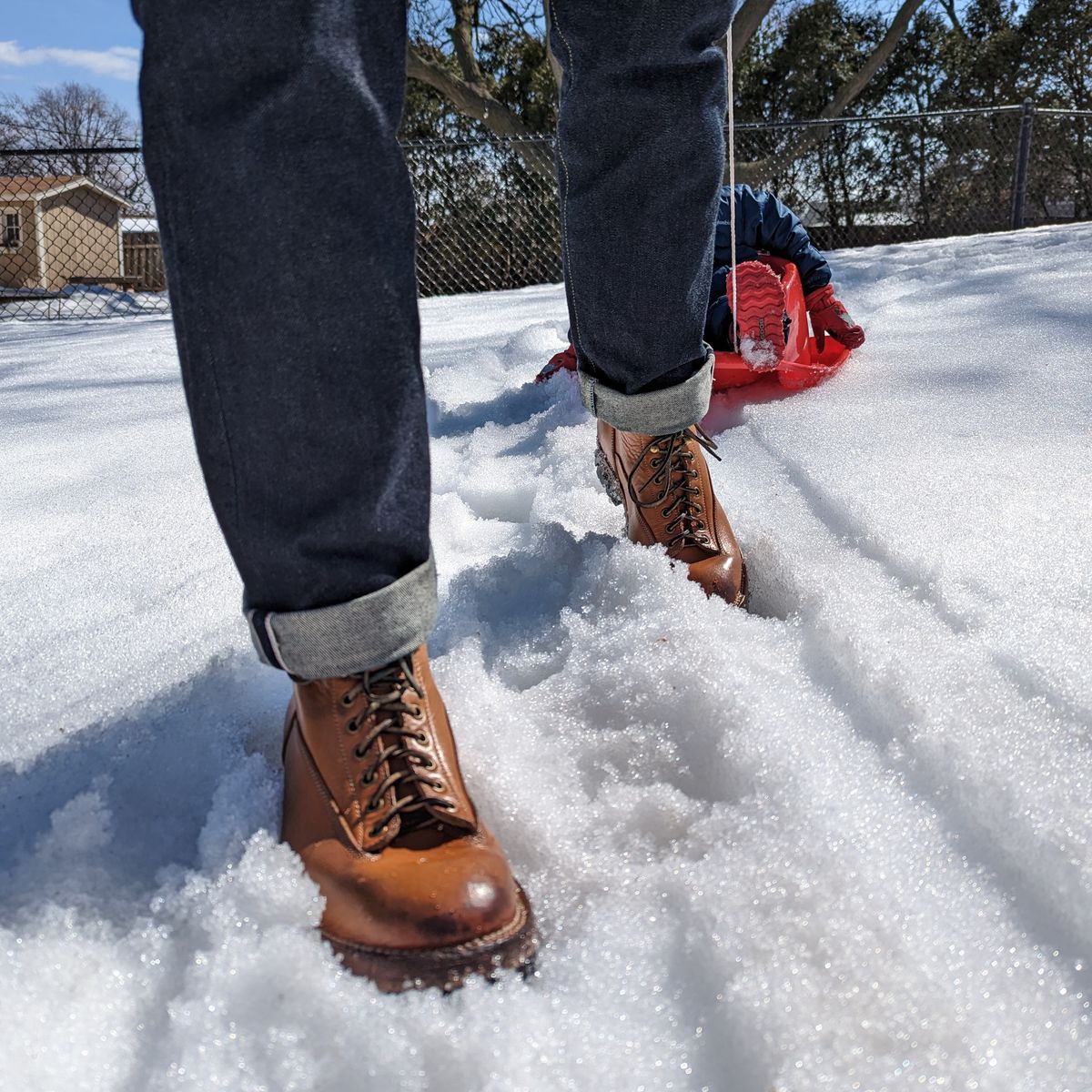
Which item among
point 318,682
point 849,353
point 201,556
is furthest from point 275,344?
point 849,353

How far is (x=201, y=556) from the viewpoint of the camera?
4.28 feet

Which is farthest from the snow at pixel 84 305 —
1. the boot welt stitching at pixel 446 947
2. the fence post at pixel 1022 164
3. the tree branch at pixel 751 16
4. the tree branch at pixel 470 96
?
the boot welt stitching at pixel 446 947

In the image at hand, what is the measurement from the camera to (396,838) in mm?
654

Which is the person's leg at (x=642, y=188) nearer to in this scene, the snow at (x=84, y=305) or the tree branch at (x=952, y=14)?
the snow at (x=84, y=305)

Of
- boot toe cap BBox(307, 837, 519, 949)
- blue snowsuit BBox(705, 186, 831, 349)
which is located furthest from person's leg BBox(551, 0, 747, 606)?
blue snowsuit BBox(705, 186, 831, 349)

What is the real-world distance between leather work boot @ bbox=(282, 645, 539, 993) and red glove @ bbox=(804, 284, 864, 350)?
1586mm

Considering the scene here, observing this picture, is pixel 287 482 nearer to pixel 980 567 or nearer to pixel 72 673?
pixel 72 673

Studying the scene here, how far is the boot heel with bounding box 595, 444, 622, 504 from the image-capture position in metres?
1.16

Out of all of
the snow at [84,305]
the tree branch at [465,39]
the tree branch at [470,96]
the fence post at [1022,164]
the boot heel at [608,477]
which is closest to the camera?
the boot heel at [608,477]

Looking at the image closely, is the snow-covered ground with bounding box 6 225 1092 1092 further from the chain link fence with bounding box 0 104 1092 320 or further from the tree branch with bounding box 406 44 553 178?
the tree branch with bounding box 406 44 553 178

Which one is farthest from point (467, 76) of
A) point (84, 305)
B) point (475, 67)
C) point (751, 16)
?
→ point (84, 305)

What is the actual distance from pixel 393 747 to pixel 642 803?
19 centimetres

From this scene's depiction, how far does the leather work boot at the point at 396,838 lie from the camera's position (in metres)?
0.59

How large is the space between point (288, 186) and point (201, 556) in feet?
2.62
